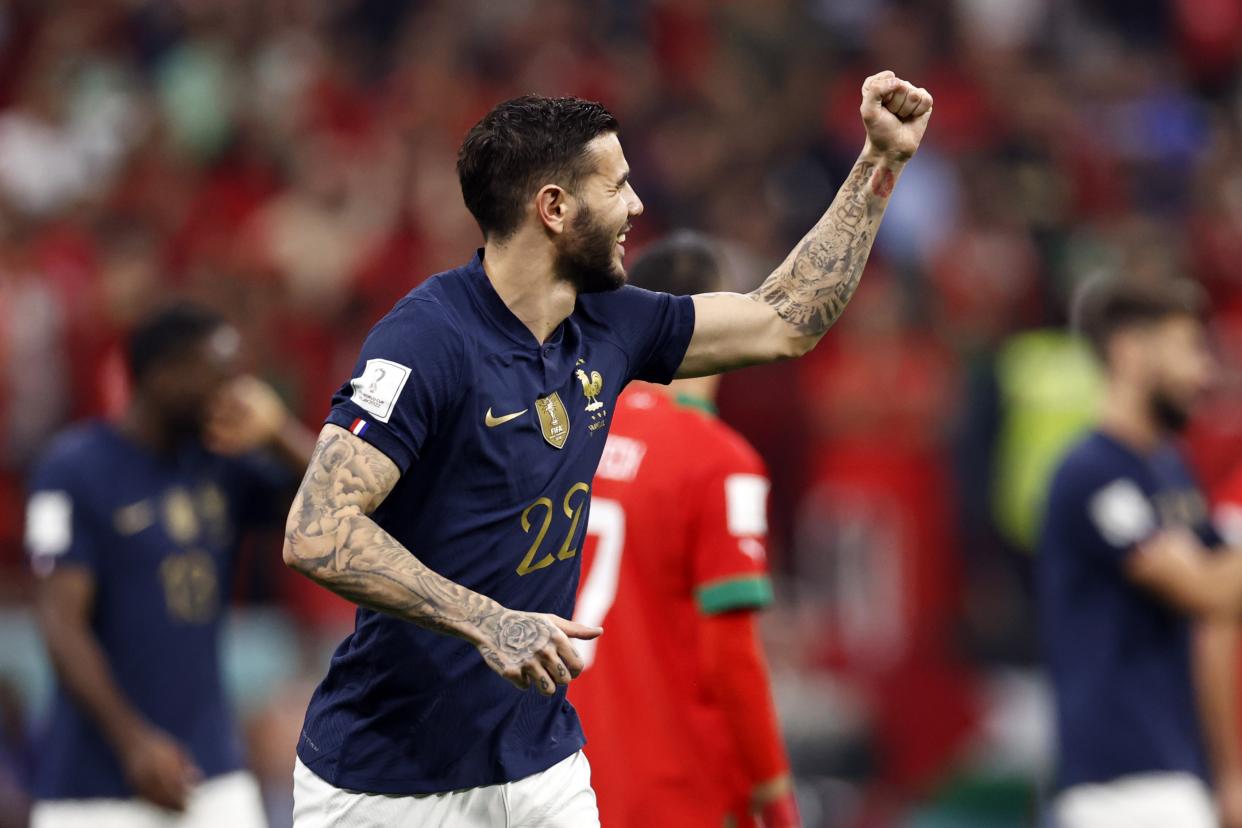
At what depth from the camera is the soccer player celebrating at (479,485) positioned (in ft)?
13.4

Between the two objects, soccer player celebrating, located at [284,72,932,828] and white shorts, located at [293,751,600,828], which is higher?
soccer player celebrating, located at [284,72,932,828]

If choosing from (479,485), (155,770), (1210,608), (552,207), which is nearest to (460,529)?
(479,485)

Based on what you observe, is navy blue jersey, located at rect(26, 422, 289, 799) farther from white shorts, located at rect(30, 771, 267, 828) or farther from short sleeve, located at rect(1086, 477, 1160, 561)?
short sleeve, located at rect(1086, 477, 1160, 561)

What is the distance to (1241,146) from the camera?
13.1 m

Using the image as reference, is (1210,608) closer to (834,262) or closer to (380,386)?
(834,262)

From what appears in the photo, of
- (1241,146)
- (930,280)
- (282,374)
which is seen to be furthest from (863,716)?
(1241,146)

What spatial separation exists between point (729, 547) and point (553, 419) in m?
1.23

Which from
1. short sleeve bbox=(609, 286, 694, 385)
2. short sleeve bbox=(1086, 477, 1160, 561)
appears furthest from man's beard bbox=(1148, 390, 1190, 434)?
short sleeve bbox=(609, 286, 694, 385)

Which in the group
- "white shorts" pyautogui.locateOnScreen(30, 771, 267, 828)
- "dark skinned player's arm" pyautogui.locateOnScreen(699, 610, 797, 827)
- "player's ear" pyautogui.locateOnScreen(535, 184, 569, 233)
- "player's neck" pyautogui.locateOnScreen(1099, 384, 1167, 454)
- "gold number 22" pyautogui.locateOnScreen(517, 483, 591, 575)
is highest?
"player's ear" pyautogui.locateOnScreen(535, 184, 569, 233)

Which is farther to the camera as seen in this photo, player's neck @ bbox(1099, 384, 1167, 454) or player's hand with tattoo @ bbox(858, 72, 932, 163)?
player's neck @ bbox(1099, 384, 1167, 454)

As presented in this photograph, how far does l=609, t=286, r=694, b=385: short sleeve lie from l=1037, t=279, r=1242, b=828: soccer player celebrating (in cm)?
241

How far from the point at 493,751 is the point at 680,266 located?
2.12 meters

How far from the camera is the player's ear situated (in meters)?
4.51

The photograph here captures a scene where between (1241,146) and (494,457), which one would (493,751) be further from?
(1241,146)
